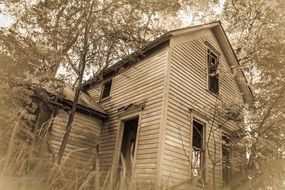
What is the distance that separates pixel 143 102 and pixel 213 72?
4673mm

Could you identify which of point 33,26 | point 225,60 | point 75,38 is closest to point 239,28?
point 225,60

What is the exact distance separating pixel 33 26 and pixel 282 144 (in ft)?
30.6

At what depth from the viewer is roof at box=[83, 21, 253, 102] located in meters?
10.6

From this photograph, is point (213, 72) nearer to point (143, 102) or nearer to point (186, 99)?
point (186, 99)

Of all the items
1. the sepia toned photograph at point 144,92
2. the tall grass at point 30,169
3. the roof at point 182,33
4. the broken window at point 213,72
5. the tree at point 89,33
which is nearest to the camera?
the tall grass at point 30,169

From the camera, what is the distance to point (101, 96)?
13.8 m

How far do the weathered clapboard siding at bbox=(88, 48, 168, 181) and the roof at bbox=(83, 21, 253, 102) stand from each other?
0.35 meters

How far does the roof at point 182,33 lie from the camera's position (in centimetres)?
1060

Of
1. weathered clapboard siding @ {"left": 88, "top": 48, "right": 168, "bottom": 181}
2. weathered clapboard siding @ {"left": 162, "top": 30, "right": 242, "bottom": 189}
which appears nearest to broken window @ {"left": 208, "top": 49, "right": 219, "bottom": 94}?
weathered clapboard siding @ {"left": 162, "top": 30, "right": 242, "bottom": 189}

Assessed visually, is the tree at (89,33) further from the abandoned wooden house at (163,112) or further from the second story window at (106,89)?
the second story window at (106,89)

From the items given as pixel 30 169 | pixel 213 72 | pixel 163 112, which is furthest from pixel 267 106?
pixel 30 169

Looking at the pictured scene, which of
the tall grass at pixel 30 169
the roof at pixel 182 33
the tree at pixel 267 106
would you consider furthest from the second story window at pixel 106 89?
the tall grass at pixel 30 169

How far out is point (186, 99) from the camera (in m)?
10.4

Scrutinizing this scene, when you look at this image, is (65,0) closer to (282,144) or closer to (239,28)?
(282,144)
